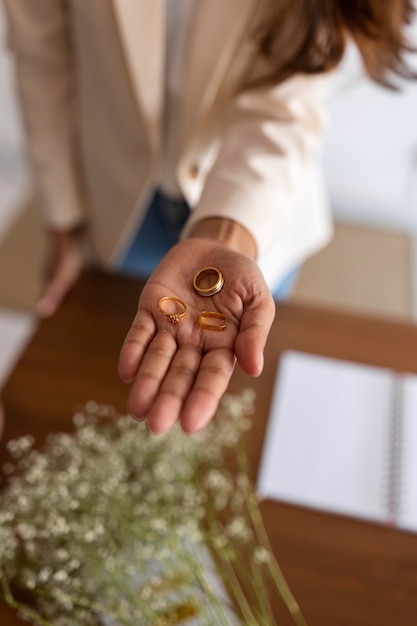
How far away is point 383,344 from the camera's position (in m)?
1.09

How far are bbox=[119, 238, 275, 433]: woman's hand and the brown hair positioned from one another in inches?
16.4

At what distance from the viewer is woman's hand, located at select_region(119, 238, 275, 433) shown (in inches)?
22.7

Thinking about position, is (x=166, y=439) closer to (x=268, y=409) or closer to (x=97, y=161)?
(x=268, y=409)

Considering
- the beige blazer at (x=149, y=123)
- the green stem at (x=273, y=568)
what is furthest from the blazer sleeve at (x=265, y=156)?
the green stem at (x=273, y=568)

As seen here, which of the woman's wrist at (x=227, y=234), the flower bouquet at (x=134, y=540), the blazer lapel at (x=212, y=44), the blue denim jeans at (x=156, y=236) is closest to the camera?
the flower bouquet at (x=134, y=540)

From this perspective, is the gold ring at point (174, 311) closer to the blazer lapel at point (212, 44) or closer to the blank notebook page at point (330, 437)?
the blank notebook page at point (330, 437)

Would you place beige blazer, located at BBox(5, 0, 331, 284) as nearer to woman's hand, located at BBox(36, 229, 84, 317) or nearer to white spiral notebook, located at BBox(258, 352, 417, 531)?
woman's hand, located at BBox(36, 229, 84, 317)

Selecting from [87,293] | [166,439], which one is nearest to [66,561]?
[166,439]

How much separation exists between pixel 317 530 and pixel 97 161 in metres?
0.84

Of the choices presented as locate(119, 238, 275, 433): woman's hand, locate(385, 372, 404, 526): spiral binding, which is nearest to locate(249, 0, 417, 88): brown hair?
locate(119, 238, 275, 433): woman's hand

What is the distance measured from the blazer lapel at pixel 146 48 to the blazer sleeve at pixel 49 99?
0.73 feet

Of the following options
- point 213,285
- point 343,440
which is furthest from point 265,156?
point 343,440

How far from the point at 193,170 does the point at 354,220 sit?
1.67 metres

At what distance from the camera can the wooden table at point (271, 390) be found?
2.53 ft
